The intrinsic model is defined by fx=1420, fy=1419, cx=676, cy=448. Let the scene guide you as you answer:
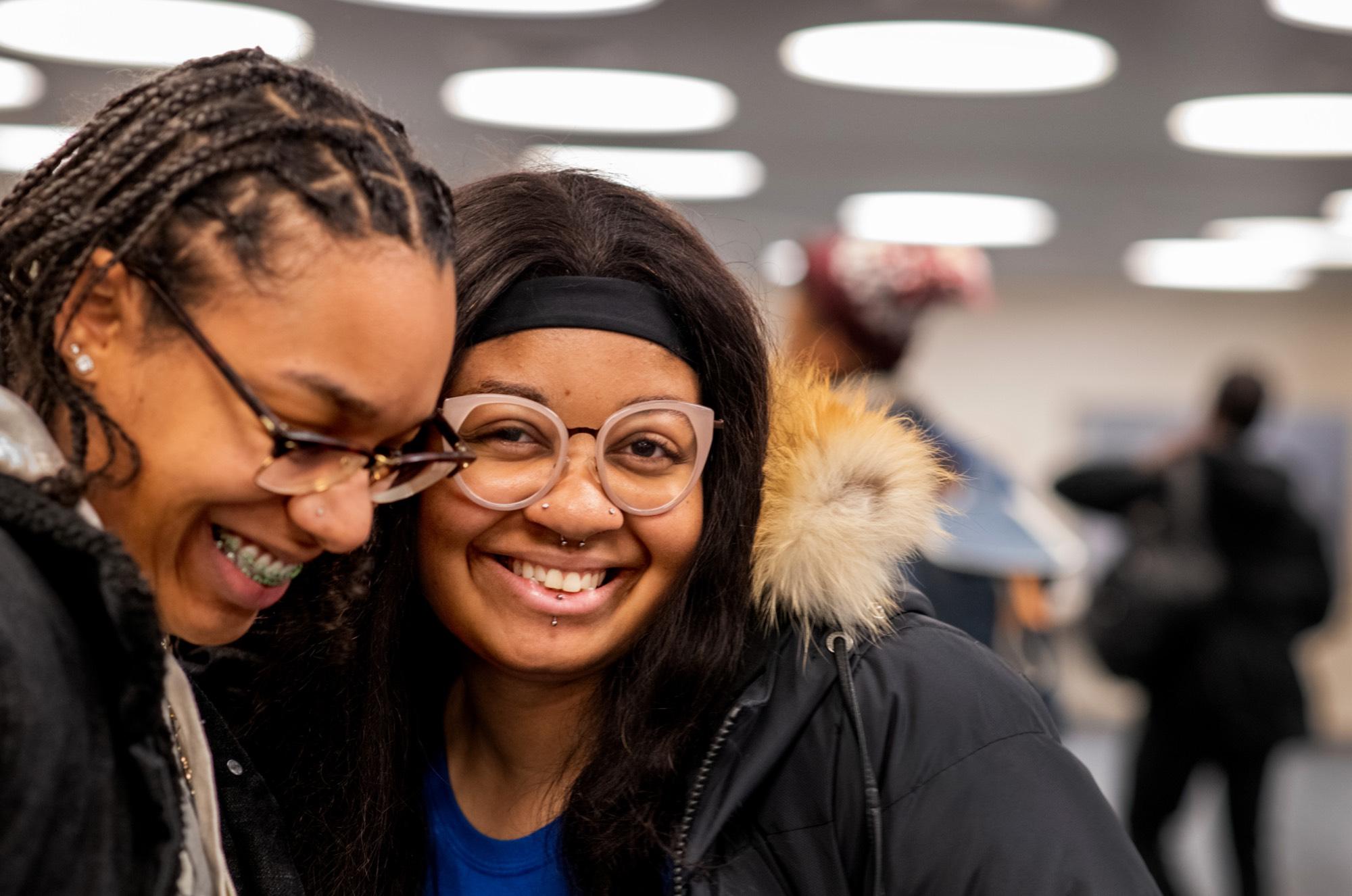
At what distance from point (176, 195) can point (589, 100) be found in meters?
5.81

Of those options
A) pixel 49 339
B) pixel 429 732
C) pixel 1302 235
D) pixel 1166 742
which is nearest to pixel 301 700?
pixel 429 732

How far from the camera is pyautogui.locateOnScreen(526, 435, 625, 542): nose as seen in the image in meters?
1.80

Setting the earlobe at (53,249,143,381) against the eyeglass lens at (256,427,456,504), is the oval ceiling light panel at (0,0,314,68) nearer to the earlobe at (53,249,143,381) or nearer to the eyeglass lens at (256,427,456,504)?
the eyeglass lens at (256,427,456,504)

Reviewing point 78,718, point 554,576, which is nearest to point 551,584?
point 554,576

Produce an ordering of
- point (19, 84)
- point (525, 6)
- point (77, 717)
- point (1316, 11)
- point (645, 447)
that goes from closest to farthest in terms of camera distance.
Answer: point (77, 717) → point (645, 447) → point (1316, 11) → point (525, 6) → point (19, 84)

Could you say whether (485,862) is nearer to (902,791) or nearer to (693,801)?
(693,801)

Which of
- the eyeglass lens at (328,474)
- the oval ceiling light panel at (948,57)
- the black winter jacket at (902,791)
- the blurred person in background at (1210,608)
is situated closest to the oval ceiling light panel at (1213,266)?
the blurred person in background at (1210,608)

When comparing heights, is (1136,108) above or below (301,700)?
below

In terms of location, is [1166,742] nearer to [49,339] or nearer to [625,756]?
[625,756]

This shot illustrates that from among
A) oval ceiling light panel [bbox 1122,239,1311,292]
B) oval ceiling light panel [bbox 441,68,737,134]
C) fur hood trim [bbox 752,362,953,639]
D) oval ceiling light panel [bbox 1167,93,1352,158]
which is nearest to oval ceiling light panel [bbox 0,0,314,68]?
oval ceiling light panel [bbox 441,68,737,134]

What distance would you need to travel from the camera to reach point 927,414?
3.62 meters

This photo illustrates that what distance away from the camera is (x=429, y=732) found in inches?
83.1

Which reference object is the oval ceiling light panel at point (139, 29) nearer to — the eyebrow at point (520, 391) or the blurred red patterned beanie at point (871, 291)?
the blurred red patterned beanie at point (871, 291)

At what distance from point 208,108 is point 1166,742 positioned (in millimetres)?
5415
